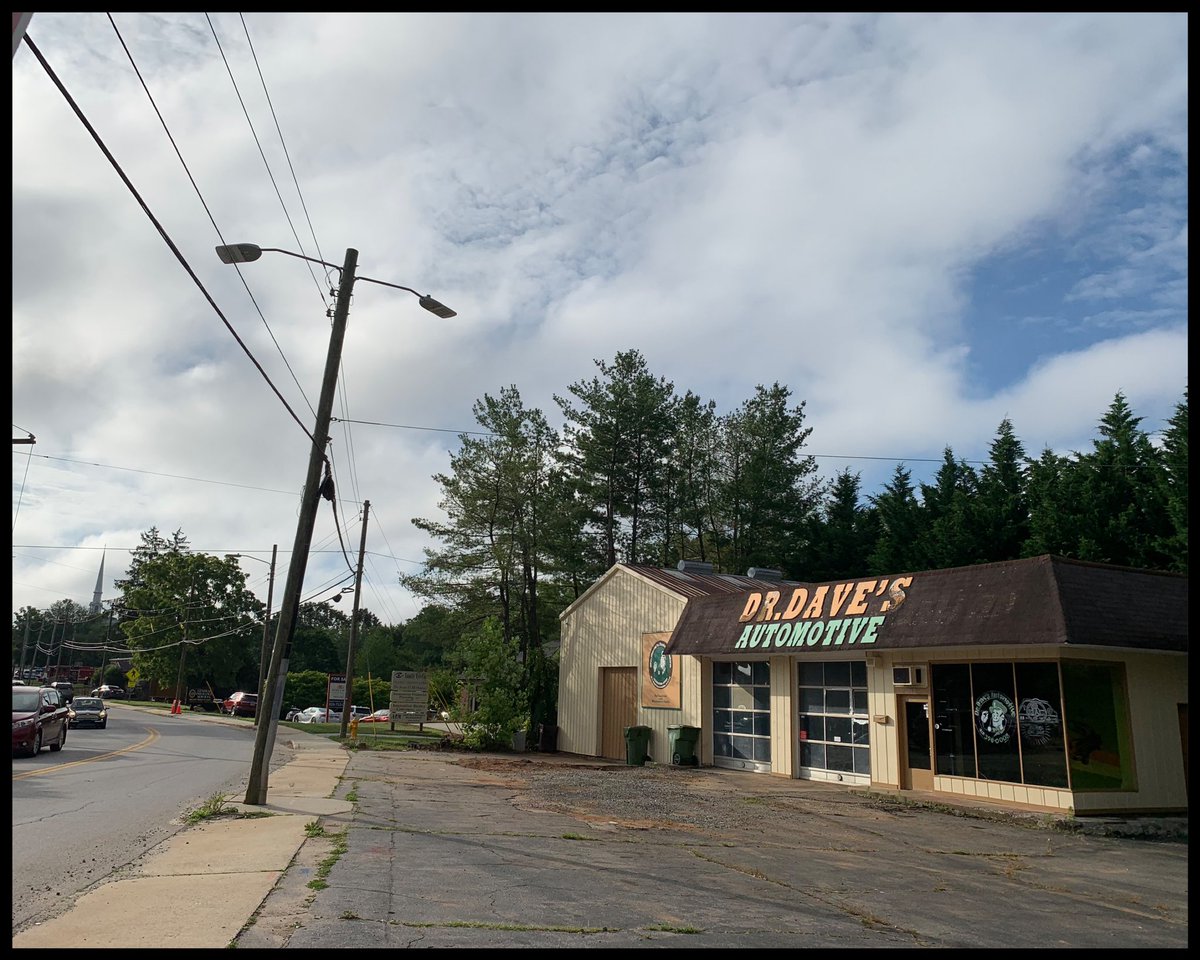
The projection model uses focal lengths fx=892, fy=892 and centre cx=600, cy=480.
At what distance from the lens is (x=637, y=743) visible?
85.9 ft

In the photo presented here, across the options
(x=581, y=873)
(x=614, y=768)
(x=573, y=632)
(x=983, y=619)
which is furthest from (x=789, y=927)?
(x=573, y=632)

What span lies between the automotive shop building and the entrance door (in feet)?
0.11

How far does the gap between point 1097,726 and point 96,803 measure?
56.6 ft

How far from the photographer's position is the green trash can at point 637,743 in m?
26.0

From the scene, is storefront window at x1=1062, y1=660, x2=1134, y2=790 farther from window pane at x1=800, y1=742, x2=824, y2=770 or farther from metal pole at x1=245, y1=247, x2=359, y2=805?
metal pole at x1=245, y1=247, x2=359, y2=805

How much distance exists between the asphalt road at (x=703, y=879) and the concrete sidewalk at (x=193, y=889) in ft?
0.89

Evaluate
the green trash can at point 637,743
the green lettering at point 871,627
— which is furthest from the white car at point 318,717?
the green lettering at point 871,627

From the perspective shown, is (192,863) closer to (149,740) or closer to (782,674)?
(782,674)

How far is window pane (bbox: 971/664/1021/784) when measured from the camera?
55.5 ft

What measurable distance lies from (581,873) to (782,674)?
14384 millimetres

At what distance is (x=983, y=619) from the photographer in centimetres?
1634

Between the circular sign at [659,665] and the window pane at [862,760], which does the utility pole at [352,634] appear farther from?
the window pane at [862,760]

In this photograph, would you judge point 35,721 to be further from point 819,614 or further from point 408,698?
point 819,614

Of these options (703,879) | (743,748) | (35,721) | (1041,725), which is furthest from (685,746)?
(35,721)
